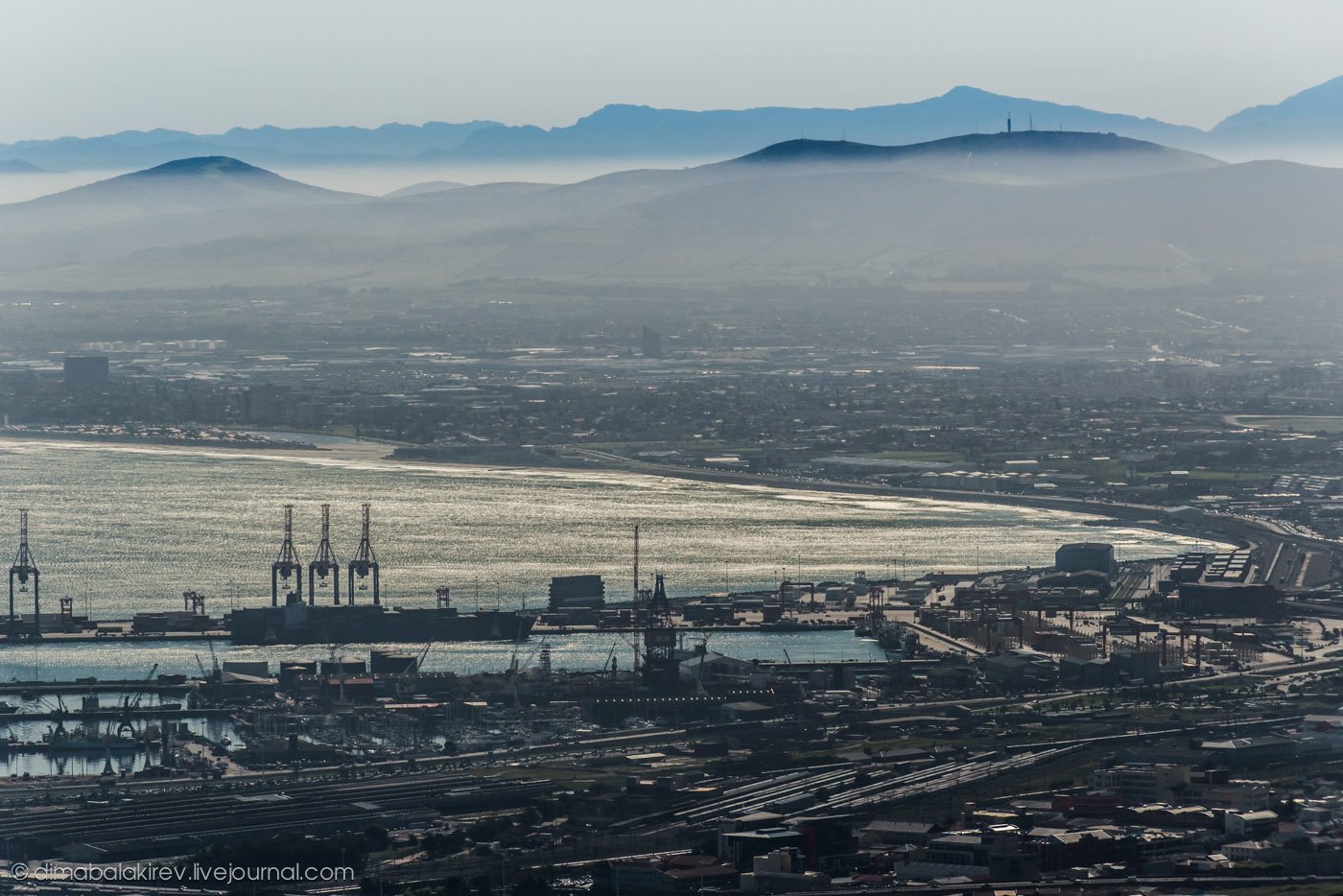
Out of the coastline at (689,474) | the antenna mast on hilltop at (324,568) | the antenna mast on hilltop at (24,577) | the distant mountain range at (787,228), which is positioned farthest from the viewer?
the distant mountain range at (787,228)

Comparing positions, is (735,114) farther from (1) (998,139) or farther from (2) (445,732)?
(2) (445,732)

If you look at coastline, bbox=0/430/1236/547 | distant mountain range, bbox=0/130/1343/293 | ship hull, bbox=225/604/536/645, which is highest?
distant mountain range, bbox=0/130/1343/293

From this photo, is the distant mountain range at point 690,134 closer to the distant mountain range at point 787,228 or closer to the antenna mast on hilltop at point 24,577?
the distant mountain range at point 787,228

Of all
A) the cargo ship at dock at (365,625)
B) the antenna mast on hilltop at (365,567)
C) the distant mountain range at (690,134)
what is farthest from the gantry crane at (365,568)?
the distant mountain range at (690,134)

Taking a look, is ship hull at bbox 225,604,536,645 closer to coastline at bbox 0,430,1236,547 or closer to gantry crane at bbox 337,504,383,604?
gantry crane at bbox 337,504,383,604

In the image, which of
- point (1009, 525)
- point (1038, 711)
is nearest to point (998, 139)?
point (1009, 525)

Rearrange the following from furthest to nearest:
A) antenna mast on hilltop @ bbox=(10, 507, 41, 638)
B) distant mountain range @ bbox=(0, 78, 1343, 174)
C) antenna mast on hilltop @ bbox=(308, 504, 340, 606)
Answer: distant mountain range @ bbox=(0, 78, 1343, 174)
antenna mast on hilltop @ bbox=(308, 504, 340, 606)
antenna mast on hilltop @ bbox=(10, 507, 41, 638)

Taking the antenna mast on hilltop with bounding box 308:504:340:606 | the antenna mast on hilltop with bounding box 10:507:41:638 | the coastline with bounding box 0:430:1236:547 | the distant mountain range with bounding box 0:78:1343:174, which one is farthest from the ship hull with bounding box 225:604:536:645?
the distant mountain range with bounding box 0:78:1343:174
